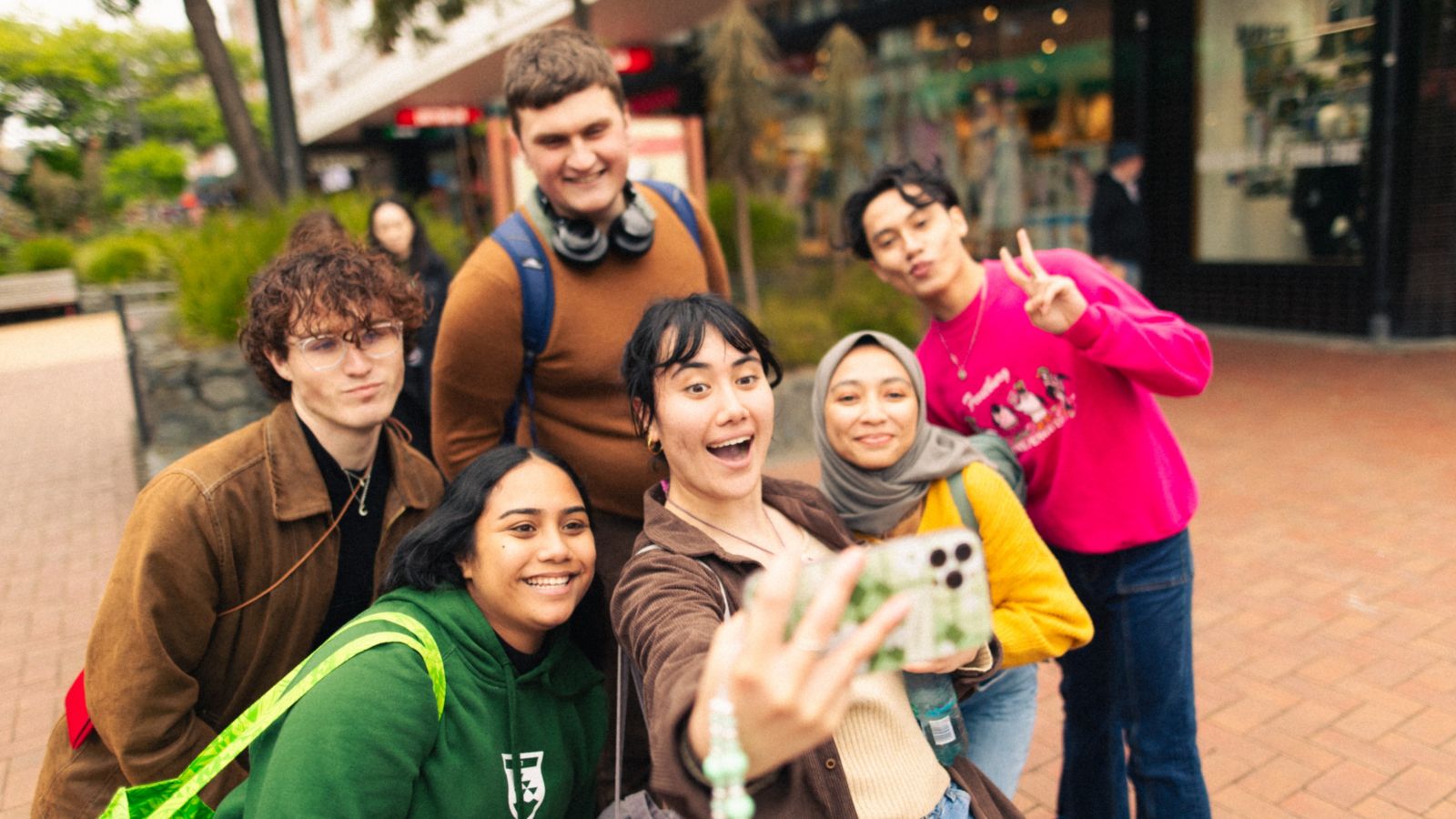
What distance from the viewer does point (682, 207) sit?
2852 millimetres

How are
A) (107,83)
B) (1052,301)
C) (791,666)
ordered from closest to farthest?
(791,666), (1052,301), (107,83)

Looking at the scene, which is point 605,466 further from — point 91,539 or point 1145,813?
point 91,539

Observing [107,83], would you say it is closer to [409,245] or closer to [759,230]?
[759,230]

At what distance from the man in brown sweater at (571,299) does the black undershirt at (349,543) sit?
1.27 feet

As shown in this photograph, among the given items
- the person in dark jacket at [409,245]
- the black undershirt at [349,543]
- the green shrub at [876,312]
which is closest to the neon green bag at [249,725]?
the black undershirt at [349,543]

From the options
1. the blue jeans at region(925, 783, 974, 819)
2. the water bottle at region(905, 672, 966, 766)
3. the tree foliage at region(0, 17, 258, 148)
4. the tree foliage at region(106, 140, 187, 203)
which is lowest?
the blue jeans at region(925, 783, 974, 819)

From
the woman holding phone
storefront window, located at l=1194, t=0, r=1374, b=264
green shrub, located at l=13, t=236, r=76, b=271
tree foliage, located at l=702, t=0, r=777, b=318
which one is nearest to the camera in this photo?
Result: the woman holding phone

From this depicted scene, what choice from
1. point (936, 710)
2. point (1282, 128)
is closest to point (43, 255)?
point (1282, 128)

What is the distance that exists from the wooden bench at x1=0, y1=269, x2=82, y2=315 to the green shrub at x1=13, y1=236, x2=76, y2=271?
2.06 ft

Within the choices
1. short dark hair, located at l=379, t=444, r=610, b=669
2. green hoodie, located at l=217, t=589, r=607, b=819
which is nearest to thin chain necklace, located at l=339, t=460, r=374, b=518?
short dark hair, located at l=379, t=444, r=610, b=669

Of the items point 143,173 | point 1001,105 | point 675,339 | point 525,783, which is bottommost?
point 525,783

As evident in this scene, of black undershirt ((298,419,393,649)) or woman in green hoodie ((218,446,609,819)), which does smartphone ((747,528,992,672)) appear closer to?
woman in green hoodie ((218,446,609,819))

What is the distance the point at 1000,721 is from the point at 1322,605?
283 cm

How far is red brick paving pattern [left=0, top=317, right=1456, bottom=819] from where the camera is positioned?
11.4 ft
